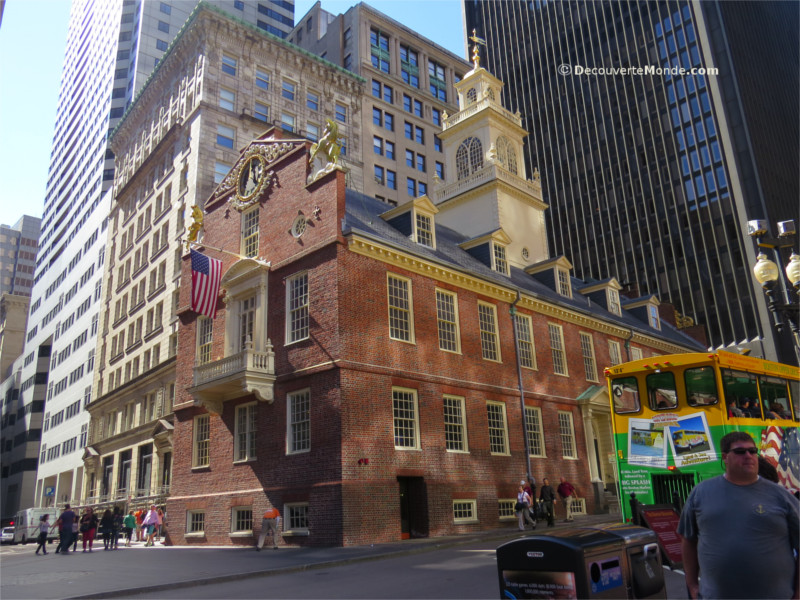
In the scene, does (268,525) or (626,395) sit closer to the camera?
(626,395)

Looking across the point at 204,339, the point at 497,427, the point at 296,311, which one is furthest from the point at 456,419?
the point at 204,339

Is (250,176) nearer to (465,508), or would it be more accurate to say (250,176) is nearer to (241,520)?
(241,520)

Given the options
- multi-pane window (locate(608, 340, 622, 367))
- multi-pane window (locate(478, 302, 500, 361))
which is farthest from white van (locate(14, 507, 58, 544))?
multi-pane window (locate(608, 340, 622, 367))

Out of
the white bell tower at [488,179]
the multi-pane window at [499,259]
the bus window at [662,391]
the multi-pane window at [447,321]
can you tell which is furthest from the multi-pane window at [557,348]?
the bus window at [662,391]

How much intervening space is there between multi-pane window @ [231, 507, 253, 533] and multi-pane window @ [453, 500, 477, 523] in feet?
25.4

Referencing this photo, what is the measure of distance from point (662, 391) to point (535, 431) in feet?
51.5

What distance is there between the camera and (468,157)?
4222cm

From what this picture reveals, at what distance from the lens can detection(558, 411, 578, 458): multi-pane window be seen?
101 ft

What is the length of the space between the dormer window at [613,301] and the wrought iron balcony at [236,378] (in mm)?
24965

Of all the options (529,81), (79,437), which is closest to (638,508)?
(79,437)

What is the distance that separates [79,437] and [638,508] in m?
61.1

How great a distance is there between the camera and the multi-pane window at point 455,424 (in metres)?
25.1

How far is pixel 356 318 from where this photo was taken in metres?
22.7

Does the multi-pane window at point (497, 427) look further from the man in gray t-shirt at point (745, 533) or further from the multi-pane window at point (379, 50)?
the multi-pane window at point (379, 50)
